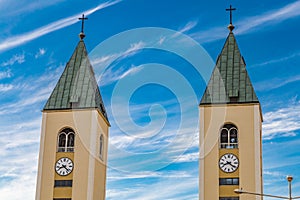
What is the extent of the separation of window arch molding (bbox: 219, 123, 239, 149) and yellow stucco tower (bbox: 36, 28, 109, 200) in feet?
27.9

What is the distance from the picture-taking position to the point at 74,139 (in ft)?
155

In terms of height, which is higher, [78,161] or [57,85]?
[57,85]

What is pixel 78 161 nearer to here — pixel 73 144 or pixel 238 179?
pixel 73 144

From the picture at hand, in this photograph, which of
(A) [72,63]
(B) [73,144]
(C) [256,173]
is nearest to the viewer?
(C) [256,173]

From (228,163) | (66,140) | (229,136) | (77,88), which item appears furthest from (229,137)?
(77,88)

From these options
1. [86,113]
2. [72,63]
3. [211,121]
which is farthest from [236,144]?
[72,63]

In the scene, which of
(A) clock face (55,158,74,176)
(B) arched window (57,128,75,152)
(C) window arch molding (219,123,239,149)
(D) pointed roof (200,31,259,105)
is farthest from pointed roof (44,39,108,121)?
(C) window arch molding (219,123,239,149)

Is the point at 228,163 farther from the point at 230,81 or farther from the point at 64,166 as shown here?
the point at 64,166

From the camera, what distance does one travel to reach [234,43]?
49.1m

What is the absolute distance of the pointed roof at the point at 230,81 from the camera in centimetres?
4616

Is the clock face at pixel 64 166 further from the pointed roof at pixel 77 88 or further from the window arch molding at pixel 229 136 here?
the window arch molding at pixel 229 136

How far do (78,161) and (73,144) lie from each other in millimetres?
1463

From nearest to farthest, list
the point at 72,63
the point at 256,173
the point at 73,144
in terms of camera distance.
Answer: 1. the point at 256,173
2. the point at 73,144
3. the point at 72,63

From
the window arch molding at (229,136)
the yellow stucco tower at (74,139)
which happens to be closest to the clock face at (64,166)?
→ the yellow stucco tower at (74,139)
